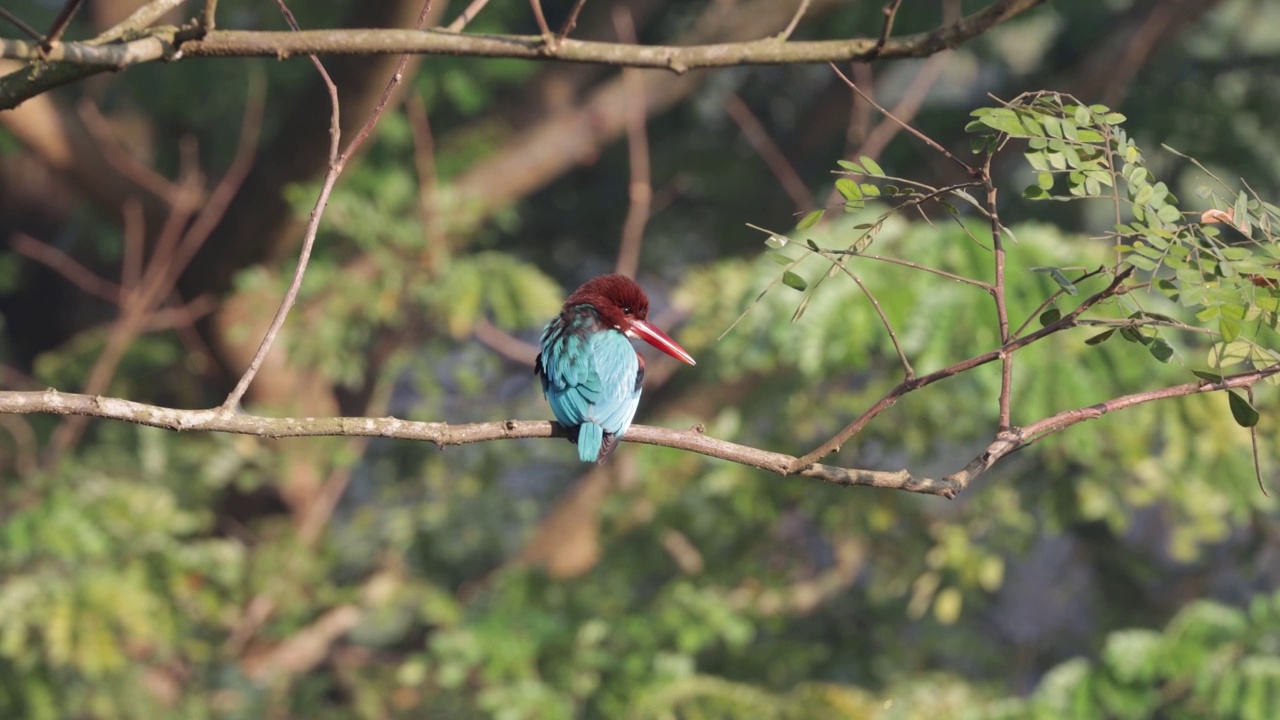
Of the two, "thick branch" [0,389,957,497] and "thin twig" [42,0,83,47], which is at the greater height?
"thin twig" [42,0,83,47]

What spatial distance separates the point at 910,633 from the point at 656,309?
3.02m

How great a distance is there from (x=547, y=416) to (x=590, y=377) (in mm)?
3268

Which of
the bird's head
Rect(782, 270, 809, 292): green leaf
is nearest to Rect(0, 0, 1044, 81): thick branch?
Rect(782, 270, 809, 292): green leaf

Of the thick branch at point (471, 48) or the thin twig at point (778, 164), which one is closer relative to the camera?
the thick branch at point (471, 48)

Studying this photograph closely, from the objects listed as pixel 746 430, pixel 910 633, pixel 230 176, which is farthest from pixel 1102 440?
pixel 230 176

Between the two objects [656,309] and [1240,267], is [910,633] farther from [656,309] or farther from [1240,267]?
[1240,267]

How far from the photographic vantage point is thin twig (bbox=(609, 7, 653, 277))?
5391 mm

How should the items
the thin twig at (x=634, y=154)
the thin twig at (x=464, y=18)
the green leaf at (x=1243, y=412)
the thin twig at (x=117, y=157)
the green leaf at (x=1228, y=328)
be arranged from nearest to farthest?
the green leaf at (x=1228, y=328)
the green leaf at (x=1243, y=412)
the thin twig at (x=464, y=18)
the thin twig at (x=117, y=157)
the thin twig at (x=634, y=154)

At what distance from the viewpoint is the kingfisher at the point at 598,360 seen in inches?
103

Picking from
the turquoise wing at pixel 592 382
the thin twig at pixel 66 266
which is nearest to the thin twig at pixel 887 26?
the turquoise wing at pixel 592 382

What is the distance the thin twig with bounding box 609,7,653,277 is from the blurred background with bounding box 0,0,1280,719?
0.12 feet

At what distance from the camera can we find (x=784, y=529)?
277 inches

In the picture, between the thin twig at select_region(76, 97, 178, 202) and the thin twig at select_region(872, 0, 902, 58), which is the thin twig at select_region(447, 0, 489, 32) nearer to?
the thin twig at select_region(872, 0, 902, 58)

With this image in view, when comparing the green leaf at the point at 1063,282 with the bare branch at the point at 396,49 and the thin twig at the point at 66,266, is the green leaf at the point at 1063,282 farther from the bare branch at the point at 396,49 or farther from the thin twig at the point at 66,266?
the thin twig at the point at 66,266
